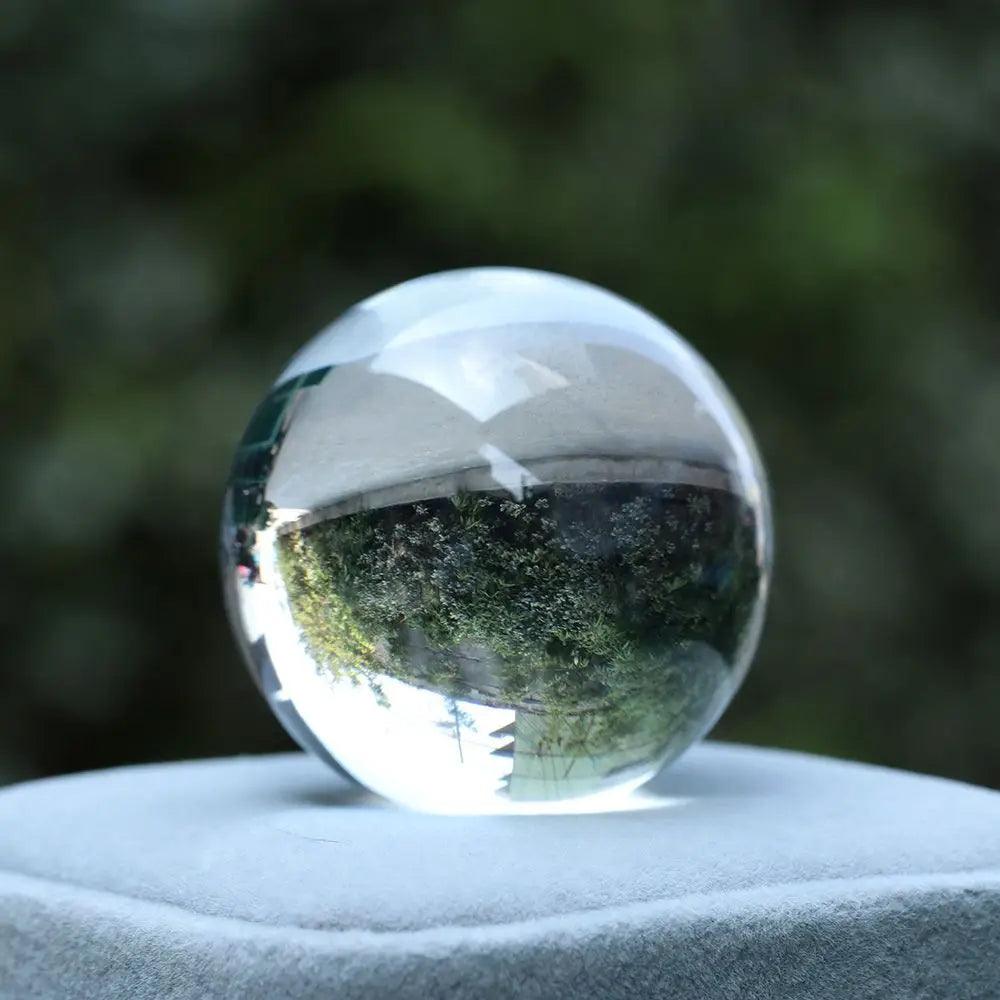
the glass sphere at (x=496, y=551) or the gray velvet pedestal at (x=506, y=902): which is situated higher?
the glass sphere at (x=496, y=551)

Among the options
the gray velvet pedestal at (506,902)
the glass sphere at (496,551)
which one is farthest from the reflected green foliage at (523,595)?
the gray velvet pedestal at (506,902)

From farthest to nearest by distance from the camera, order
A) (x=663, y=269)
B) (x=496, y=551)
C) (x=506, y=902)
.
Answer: (x=663, y=269), (x=496, y=551), (x=506, y=902)

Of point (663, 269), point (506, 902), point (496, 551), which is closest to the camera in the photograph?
point (506, 902)

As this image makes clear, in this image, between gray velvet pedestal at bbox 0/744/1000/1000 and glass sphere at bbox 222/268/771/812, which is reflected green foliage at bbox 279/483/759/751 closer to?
glass sphere at bbox 222/268/771/812

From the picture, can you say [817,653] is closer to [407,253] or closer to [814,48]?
[407,253]

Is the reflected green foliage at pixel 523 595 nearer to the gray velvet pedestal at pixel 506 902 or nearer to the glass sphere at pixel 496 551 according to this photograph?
the glass sphere at pixel 496 551

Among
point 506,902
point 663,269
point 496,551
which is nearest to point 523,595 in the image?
point 496,551

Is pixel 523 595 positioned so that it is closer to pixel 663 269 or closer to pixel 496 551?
pixel 496 551

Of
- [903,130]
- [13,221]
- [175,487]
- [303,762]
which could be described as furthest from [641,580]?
[903,130]
